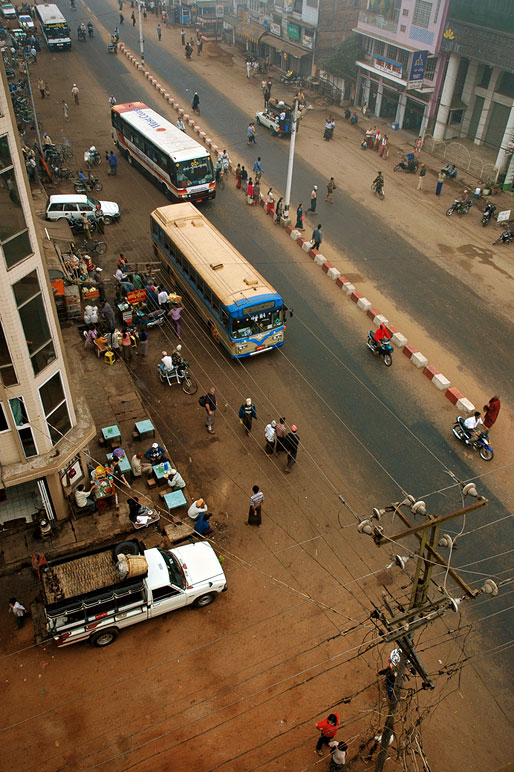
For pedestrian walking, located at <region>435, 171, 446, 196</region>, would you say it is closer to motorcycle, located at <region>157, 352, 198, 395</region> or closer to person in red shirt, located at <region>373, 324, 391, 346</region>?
person in red shirt, located at <region>373, 324, 391, 346</region>

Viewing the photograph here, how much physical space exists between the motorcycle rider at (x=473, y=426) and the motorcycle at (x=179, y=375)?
884cm

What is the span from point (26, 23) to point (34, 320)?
198 feet

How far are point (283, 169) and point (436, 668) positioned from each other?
1195 inches

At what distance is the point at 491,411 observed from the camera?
1859 cm

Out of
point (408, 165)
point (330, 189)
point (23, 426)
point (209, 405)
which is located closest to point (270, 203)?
point (330, 189)

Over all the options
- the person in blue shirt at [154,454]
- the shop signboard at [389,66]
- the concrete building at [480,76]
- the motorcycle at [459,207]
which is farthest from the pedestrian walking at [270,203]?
the person in blue shirt at [154,454]

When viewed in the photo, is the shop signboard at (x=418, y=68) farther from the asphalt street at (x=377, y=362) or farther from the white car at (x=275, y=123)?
the asphalt street at (x=377, y=362)

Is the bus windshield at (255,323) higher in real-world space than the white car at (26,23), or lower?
lower

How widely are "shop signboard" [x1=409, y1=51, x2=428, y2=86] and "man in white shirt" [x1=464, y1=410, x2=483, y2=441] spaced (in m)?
29.9

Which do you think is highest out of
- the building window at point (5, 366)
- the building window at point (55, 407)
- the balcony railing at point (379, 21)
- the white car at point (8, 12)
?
the balcony railing at point (379, 21)

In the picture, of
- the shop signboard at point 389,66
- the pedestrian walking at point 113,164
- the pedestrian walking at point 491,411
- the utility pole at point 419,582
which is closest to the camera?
the utility pole at point 419,582

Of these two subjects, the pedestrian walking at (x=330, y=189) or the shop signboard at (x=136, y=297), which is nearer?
the shop signboard at (x=136, y=297)

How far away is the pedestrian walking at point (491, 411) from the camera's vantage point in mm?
18422

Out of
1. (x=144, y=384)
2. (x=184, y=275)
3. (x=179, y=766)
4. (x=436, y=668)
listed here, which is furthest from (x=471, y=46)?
(x=179, y=766)
